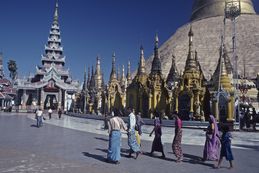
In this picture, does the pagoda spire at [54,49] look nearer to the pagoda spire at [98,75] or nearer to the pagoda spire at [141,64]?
the pagoda spire at [98,75]

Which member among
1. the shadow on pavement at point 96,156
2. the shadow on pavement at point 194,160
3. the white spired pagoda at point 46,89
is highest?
the white spired pagoda at point 46,89

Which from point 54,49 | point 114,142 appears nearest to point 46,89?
point 54,49

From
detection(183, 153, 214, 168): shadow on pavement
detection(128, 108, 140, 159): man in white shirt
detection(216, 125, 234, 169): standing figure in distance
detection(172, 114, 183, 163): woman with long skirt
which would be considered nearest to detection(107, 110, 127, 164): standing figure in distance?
detection(128, 108, 140, 159): man in white shirt

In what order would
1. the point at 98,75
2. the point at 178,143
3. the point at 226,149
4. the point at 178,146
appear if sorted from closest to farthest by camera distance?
the point at 226,149 → the point at 178,146 → the point at 178,143 → the point at 98,75

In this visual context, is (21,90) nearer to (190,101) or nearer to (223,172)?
(190,101)

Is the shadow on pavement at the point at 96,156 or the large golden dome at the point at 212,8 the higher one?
the large golden dome at the point at 212,8

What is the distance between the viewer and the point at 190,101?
21734mm

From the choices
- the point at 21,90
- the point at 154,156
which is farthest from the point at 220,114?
the point at 21,90

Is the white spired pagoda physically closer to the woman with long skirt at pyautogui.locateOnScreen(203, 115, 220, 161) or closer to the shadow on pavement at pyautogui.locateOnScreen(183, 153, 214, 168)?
the shadow on pavement at pyautogui.locateOnScreen(183, 153, 214, 168)

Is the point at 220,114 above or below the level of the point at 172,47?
below

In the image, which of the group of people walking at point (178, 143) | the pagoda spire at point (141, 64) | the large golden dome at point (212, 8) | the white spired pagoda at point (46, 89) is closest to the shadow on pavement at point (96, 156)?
the group of people walking at point (178, 143)

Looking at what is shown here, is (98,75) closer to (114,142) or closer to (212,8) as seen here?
(114,142)

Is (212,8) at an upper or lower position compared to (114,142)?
upper

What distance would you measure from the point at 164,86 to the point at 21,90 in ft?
152
